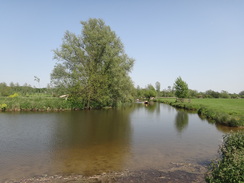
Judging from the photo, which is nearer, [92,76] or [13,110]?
[13,110]

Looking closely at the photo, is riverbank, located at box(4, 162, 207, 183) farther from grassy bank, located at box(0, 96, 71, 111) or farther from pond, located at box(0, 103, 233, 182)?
grassy bank, located at box(0, 96, 71, 111)

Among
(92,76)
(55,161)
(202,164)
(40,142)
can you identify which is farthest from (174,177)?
(92,76)

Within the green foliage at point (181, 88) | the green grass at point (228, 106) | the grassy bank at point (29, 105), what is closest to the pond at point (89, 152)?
the green grass at point (228, 106)

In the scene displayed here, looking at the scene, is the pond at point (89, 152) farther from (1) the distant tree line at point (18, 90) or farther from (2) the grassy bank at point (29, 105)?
(1) the distant tree line at point (18, 90)

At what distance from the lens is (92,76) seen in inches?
1582

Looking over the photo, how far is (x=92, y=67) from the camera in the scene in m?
42.0

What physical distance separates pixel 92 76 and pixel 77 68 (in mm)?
4333

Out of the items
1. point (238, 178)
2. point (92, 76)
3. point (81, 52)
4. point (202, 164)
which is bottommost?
point (202, 164)

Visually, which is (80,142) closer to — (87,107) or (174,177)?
(174,177)

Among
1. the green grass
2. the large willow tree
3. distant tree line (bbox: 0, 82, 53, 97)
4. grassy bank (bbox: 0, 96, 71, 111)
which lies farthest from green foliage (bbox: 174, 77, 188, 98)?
distant tree line (bbox: 0, 82, 53, 97)

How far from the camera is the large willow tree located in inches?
1593

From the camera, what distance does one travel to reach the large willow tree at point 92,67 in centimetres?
4047

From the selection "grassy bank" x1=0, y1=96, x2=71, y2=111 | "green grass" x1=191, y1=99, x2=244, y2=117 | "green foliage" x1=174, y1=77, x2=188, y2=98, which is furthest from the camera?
"green foliage" x1=174, y1=77, x2=188, y2=98

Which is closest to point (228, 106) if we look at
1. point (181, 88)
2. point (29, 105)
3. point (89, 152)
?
point (181, 88)
